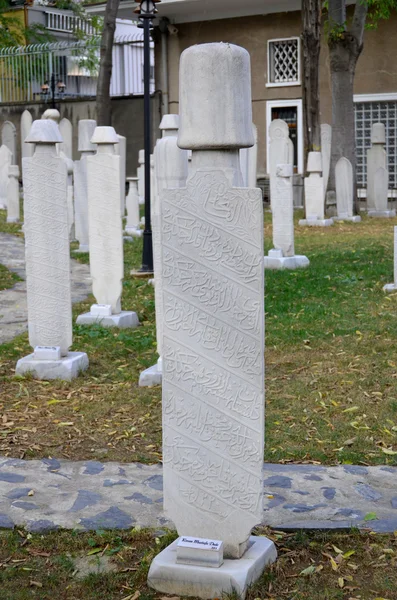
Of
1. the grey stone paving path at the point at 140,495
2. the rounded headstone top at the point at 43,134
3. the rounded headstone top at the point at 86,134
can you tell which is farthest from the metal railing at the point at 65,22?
the grey stone paving path at the point at 140,495

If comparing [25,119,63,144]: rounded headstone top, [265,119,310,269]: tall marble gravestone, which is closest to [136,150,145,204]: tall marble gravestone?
[265,119,310,269]: tall marble gravestone

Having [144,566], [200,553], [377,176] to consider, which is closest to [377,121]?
[377,176]

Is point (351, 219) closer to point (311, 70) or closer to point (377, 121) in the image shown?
point (311, 70)

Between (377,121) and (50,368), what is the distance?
63.0 ft

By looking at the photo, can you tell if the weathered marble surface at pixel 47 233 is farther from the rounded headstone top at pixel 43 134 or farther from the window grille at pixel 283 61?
the window grille at pixel 283 61

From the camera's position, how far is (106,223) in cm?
916

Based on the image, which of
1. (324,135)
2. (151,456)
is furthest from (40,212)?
(324,135)

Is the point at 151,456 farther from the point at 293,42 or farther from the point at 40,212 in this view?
the point at 293,42

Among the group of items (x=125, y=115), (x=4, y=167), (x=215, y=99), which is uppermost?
(x=125, y=115)

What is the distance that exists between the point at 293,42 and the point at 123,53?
680 centimetres

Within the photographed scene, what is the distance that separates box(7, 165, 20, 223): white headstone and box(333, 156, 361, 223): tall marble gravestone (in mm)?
6405

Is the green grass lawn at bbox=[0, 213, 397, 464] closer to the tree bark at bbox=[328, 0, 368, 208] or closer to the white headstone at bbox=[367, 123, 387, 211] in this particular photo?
the tree bark at bbox=[328, 0, 368, 208]

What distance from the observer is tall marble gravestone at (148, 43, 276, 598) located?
371cm

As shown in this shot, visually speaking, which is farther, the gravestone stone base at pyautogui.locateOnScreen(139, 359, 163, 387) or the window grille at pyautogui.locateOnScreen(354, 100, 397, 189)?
the window grille at pyautogui.locateOnScreen(354, 100, 397, 189)
